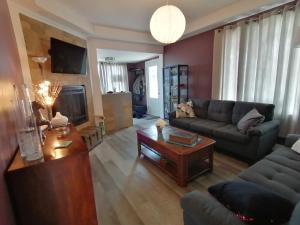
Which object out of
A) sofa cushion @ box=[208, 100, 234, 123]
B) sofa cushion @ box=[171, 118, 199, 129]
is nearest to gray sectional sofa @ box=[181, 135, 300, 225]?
sofa cushion @ box=[208, 100, 234, 123]

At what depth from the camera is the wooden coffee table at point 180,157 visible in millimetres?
1949

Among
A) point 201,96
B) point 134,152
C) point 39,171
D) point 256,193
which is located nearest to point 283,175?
point 256,193

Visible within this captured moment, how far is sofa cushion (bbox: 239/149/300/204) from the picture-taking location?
122 centimetres

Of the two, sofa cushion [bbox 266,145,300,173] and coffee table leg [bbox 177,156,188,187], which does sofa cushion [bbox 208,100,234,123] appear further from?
coffee table leg [bbox 177,156,188,187]

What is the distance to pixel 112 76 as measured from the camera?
22.3 ft

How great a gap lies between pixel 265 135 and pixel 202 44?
2.67 meters

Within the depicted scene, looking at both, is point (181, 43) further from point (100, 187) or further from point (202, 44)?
point (100, 187)

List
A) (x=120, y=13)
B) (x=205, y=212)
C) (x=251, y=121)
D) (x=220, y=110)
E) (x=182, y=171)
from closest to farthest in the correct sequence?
(x=205, y=212)
(x=182, y=171)
(x=251, y=121)
(x=120, y=13)
(x=220, y=110)

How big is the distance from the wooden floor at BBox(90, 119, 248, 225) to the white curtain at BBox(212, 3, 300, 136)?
1.35m

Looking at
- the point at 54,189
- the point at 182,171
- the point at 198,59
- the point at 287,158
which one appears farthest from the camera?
the point at 198,59

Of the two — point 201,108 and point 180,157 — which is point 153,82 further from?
point 180,157

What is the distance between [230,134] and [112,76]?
5466 millimetres

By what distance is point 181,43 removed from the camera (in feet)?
15.0

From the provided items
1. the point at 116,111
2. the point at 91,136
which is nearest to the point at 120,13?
the point at 116,111
